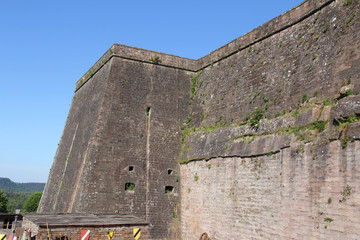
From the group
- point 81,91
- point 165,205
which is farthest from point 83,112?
point 165,205

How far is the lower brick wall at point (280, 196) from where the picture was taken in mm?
9961

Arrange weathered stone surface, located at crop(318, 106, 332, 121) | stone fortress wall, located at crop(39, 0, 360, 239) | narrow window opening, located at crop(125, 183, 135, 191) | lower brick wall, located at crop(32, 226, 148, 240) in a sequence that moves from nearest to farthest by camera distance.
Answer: lower brick wall, located at crop(32, 226, 148, 240), stone fortress wall, located at crop(39, 0, 360, 239), weathered stone surface, located at crop(318, 106, 332, 121), narrow window opening, located at crop(125, 183, 135, 191)

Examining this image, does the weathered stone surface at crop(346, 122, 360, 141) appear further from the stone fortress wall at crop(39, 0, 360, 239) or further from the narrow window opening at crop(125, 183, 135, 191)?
the narrow window opening at crop(125, 183, 135, 191)

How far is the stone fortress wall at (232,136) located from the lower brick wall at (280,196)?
4 cm

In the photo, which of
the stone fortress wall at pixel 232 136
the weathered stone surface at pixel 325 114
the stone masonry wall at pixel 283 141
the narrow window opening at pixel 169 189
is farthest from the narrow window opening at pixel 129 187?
the weathered stone surface at pixel 325 114

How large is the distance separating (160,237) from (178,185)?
8.95 ft

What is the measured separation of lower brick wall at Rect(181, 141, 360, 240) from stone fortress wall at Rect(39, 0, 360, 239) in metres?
0.04

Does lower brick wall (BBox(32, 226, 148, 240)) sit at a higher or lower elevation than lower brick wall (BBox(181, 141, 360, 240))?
lower

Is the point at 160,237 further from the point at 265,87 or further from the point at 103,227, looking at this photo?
the point at 265,87

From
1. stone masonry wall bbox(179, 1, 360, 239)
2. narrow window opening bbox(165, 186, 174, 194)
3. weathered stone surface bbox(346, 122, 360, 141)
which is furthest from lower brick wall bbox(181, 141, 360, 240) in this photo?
narrow window opening bbox(165, 186, 174, 194)

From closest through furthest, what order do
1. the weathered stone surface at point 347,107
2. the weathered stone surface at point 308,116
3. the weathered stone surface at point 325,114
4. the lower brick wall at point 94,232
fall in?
the weathered stone surface at point 347,107 → the lower brick wall at point 94,232 → the weathered stone surface at point 325,114 → the weathered stone surface at point 308,116

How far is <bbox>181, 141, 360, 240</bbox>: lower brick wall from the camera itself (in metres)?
9.96

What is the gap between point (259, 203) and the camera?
13023 mm

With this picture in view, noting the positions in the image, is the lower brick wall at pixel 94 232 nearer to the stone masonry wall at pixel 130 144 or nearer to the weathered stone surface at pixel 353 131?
the stone masonry wall at pixel 130 144
